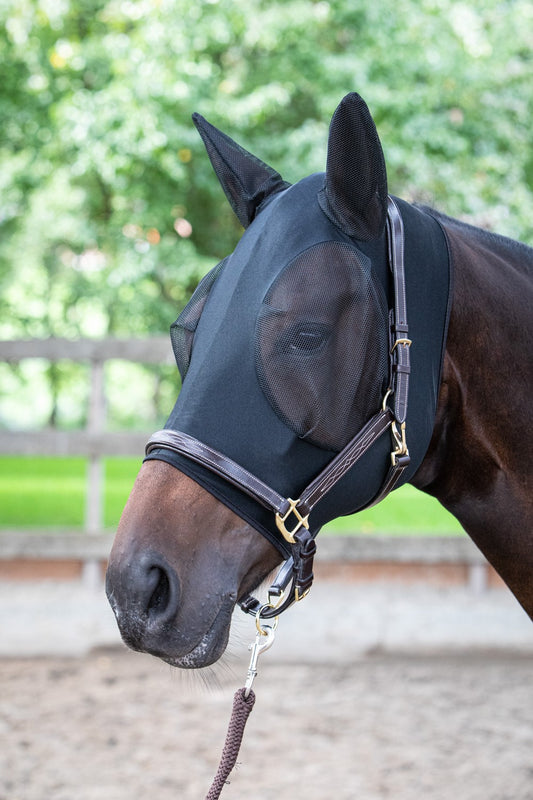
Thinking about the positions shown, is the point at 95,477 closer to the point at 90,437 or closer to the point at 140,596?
the point at 90,437

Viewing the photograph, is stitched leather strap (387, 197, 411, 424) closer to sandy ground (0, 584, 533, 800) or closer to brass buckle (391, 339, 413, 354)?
brass buckle (391, 339, 413, 354)

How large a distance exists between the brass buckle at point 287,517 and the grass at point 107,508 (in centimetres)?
426

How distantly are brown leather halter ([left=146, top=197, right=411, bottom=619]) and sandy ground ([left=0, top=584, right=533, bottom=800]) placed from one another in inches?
50.6

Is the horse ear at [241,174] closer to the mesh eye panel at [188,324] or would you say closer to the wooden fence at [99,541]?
the mesh eye panel at [188,324]

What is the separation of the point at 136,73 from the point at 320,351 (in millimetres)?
7706

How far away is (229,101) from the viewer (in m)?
8.74

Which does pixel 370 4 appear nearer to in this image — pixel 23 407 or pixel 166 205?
pixel 166 205

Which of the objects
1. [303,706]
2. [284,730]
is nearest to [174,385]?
[303,706]

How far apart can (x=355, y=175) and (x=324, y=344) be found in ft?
1.00

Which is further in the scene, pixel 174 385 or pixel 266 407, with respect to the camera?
pixel 174 385

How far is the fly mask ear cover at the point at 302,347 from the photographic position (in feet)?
4.44

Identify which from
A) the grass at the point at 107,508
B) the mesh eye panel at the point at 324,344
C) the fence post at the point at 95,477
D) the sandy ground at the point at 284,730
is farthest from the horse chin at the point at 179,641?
the grass at the point at 107,508

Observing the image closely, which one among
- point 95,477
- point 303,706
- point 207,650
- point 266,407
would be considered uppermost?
point 266,407

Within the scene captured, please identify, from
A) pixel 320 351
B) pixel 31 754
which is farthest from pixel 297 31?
pixel 320 351
